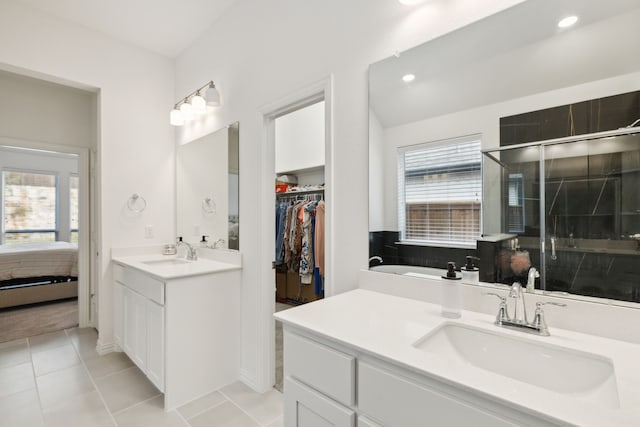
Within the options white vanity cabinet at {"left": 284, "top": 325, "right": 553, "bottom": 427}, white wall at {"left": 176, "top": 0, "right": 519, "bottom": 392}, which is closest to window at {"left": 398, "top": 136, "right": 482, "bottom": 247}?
white wall at {"left": 176, "top": 0, "right": 519, "bottom": 392}

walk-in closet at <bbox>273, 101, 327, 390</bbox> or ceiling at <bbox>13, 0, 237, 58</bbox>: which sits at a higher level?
ceiling at <bbox>13, 0, 237, 58</bbox>

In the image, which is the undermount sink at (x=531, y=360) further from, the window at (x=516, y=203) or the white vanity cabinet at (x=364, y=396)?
the window at (x=516, y=203)

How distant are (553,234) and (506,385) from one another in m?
0.63

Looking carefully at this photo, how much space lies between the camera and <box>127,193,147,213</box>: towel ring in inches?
115

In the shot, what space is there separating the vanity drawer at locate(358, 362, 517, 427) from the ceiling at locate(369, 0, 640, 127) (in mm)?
1080

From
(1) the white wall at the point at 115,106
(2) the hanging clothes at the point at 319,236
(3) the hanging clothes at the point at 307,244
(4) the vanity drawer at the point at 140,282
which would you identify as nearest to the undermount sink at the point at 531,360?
(4) the vanity drawer at the point at 140,282

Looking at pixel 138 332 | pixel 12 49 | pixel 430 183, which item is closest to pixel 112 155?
pixel 12 49

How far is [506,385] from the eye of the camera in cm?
69

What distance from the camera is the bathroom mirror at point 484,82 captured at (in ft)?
3.31

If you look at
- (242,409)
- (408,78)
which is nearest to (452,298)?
(408,78)

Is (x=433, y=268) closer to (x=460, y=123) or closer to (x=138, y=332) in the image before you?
(x=460, y=123)

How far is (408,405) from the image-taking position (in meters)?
0.80

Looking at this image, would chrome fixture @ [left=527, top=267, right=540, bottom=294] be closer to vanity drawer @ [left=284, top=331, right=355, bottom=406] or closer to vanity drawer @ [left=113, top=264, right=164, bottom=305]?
vanity drawer @ [left=284, top=331, right=355, bottom=406]

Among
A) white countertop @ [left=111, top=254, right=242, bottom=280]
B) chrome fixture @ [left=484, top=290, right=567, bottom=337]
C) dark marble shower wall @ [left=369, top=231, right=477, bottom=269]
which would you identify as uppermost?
dark marble shower wall @ [left=369, top=231, right=477, bottom=269]
